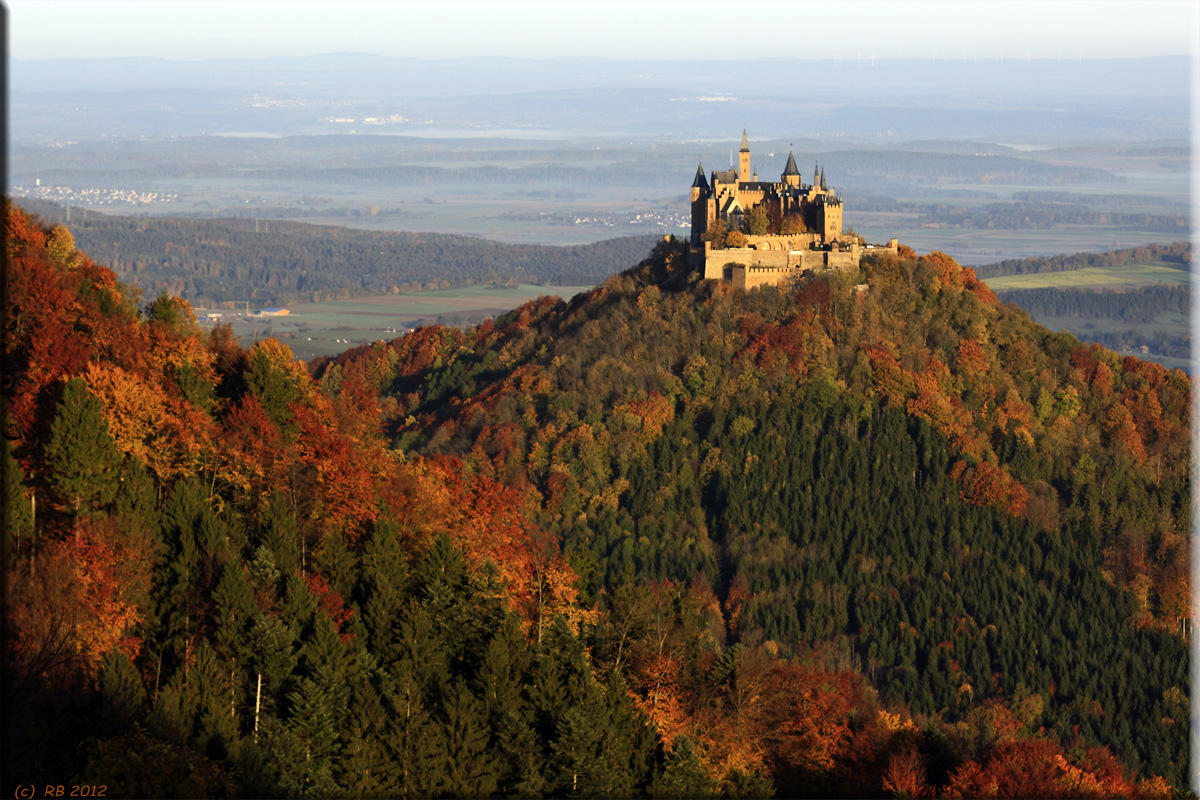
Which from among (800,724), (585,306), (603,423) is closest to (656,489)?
(603,423)

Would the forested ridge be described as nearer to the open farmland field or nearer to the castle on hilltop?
the castle on hilltop

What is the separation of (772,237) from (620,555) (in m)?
19.4

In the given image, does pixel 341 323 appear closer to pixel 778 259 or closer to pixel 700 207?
pixel 700 207

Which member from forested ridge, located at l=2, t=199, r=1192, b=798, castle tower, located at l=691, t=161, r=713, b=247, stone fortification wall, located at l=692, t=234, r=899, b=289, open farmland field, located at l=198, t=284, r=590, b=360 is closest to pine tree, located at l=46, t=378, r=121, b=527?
forested ridge, located at l=2, t=199, r=1192, b=798

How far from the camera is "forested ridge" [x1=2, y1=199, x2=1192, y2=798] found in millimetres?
32094

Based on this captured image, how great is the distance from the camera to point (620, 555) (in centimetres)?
7406

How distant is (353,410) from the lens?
46.1 meters

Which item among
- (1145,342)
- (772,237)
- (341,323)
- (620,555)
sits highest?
(772,237)

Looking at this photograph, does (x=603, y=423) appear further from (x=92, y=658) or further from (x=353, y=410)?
(x=92, y=658)

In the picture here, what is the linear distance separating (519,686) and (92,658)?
8.61 m

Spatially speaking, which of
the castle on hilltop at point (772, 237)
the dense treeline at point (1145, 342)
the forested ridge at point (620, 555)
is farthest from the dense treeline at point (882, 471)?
the dense treeline at point (1145, 342)

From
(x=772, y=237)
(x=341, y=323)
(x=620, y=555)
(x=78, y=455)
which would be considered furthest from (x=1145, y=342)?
(x=78, y=455)

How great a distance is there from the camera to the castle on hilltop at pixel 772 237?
83.6 meters

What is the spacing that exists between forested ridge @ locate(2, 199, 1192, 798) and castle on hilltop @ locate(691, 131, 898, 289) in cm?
131
